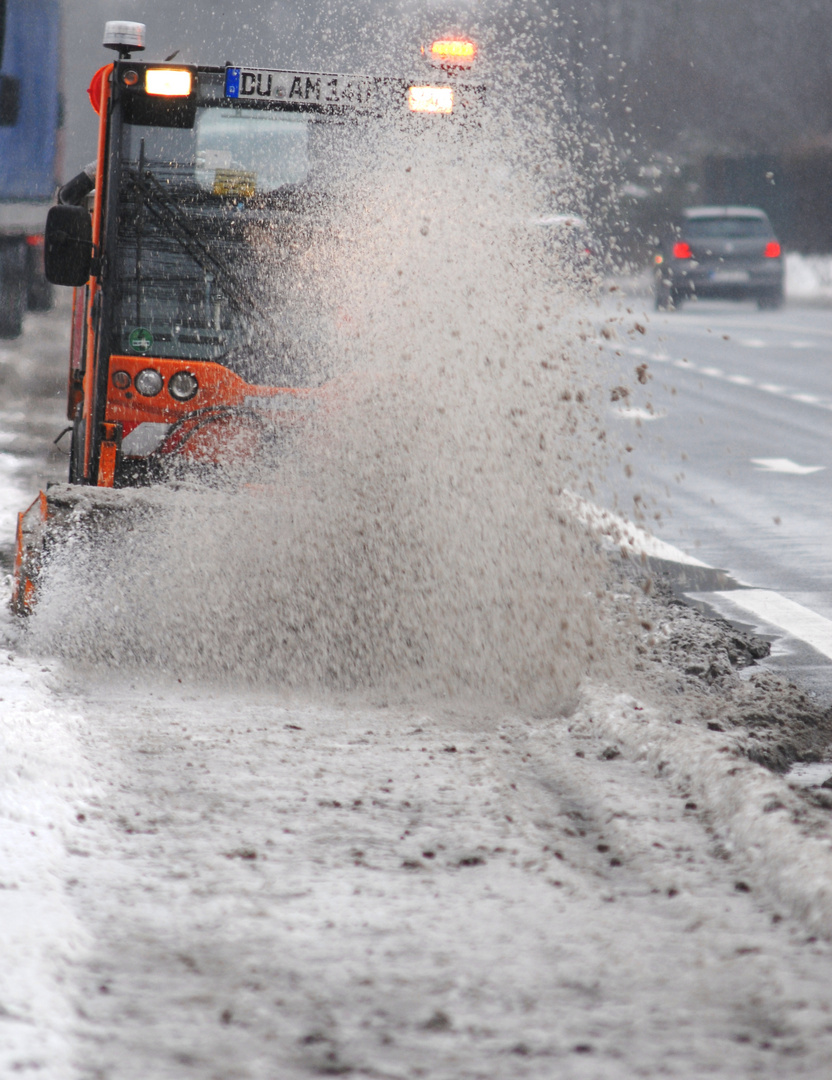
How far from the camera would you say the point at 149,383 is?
5.82m

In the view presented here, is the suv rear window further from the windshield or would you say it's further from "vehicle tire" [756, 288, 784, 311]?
the windshield

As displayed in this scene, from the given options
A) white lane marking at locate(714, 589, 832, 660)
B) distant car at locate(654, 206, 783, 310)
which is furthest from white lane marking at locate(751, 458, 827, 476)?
distant car at locate(654, 206, 783, 310)

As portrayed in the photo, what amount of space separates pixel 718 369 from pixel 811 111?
3914 cm

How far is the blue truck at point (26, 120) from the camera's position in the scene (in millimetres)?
16188

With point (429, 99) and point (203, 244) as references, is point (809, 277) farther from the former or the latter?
point (203, 244)

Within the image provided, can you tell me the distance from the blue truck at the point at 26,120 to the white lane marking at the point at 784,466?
31.4 feet

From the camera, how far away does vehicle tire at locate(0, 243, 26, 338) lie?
17.9 meters

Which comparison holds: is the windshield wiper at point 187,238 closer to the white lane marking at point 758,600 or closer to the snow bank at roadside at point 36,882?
the white lane marking at point 758,600

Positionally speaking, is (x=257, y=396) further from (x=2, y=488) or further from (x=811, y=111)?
(x=811, y=111)

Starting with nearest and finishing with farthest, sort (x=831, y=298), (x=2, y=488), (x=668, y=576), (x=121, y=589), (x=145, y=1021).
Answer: (x=145, y=1021) → (x=121, y=589) → (x=668, y=576) → (x=2, y=488) → (x=831, y=298)

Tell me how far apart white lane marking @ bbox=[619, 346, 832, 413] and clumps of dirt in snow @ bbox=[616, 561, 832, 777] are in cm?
732

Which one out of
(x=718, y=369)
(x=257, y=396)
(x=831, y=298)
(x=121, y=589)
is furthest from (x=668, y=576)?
(x=831, y=298)

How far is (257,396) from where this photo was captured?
18.6ft

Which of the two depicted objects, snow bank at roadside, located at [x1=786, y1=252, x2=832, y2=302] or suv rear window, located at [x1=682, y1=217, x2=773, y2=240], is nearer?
suv rear window, located at [x1=682, y1=217, x2=773, y2=240]
